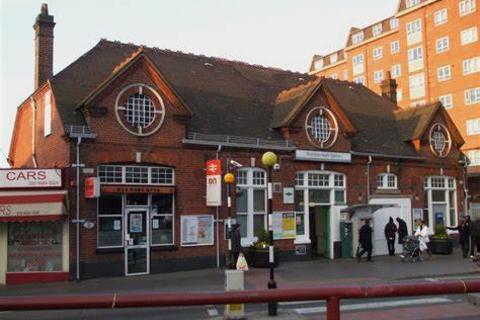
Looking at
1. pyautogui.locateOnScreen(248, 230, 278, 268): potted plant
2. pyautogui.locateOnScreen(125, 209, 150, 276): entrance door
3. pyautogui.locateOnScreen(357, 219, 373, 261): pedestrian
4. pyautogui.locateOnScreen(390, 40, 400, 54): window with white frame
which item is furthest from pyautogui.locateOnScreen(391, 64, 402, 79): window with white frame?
pyautogui.locateOnScreen(125, 209, 150, 276): entrance door

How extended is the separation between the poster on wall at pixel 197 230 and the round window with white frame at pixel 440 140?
561 inches

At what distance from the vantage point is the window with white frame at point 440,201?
1092 inches

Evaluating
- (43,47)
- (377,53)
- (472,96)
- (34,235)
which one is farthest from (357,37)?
(34,235)

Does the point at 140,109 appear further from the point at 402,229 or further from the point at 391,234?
the point at 402,229

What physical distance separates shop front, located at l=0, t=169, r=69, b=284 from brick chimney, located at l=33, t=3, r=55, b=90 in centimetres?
532

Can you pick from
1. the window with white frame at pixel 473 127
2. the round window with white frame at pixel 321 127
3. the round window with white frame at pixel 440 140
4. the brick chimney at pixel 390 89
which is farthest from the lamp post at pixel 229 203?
the window with white frame at pixel 473 127

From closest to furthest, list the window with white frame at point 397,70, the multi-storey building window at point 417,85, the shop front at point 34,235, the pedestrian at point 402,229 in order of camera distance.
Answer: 1. the shop front at point 34,235
2. the pedestrian at point 402,229
3. the multi-storey building window at point 417,85
4. the window with white frame at point 397,70

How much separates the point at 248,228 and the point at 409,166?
1020cm

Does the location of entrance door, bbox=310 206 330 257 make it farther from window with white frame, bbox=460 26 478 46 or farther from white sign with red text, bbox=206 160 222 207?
window with white frame, bbox=460 26 478 46

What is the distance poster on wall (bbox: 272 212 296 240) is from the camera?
22016 millimetres

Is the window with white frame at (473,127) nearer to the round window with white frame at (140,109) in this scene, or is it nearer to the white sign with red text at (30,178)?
the round window with white frame at (140,109)

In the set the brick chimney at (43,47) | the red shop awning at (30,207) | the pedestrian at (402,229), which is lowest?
the pedestrian at (402,229)

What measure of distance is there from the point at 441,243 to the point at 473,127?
3403 cm

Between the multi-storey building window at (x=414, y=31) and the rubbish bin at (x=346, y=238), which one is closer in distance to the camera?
the rubbish bin at (x=346, y=238)
